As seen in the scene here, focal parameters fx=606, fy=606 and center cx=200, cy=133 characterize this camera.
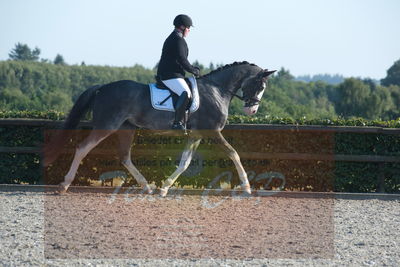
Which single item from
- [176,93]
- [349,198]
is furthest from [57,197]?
[349,198]

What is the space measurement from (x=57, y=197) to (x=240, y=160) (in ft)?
11.1

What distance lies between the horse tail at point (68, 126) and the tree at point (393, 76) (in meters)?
79.9

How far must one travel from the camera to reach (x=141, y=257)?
6105 mm

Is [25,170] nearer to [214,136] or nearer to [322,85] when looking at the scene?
[214,136]

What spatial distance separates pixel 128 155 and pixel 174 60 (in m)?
1.82

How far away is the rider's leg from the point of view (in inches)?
378

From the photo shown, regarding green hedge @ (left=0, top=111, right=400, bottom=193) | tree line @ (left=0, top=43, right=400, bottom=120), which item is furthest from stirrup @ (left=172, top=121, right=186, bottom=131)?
tree line @ (left=0, top=43, right=400, bottom=120)

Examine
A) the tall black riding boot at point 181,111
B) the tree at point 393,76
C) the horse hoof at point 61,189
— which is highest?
the tree at point 393,76

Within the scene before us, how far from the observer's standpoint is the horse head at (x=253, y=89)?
406 inches

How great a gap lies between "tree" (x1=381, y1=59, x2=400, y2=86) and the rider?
79531 millimetres

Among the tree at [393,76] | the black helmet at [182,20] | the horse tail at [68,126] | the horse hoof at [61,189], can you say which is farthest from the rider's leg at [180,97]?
the tree at [393,76]

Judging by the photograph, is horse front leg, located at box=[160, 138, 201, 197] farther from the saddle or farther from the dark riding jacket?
the dark riding jacket

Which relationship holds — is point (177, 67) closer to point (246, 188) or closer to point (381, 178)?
point (246, 188)

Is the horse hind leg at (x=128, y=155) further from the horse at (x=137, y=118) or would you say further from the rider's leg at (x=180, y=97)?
the rider's leg at (x=180, y=97)
